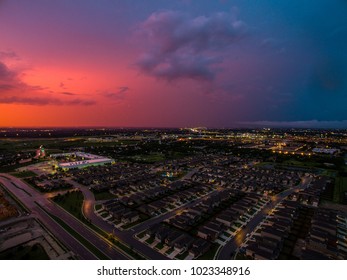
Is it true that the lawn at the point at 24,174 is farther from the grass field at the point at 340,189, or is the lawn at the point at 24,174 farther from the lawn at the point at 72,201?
the grass field at the point at 340,189

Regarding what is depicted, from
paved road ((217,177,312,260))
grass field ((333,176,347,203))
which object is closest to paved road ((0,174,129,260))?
paved road ((217,177,312,260))

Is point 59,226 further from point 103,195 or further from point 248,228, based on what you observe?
point 248,228

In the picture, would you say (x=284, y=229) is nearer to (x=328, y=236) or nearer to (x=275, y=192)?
(x=328, y=236)

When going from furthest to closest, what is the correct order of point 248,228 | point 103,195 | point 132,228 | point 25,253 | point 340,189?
point 340,189 → point 103,195 → point 248,228 → point 132,228 → point 25,253

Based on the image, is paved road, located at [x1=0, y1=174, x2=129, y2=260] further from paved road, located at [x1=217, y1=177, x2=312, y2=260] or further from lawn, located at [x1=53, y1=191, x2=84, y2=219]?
paved road, located at [x1=217, y1=177, x2=312, y2=260]

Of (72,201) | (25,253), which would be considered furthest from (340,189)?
(25,253)
